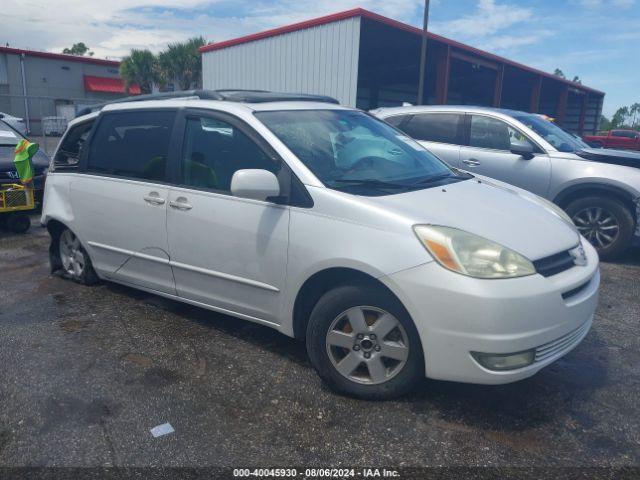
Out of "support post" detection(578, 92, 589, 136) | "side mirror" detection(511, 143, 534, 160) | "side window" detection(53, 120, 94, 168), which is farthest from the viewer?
"support post" detection(578, 92, 589, 136)

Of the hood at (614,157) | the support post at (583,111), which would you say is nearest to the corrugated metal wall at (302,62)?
the hood at (614,157)

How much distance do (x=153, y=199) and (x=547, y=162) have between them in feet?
15.5

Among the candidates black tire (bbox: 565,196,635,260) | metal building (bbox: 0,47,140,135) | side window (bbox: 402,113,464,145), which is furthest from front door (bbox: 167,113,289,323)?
metal building (bbox: 0,47,140,135)

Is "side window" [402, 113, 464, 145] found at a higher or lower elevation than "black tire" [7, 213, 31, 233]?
higher

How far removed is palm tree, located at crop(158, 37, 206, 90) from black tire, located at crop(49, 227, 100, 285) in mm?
32702

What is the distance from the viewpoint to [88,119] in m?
4.78

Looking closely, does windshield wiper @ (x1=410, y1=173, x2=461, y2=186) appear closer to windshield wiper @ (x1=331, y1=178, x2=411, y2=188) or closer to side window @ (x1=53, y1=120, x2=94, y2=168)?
windshield wiper @ (x1=331, y1=178, x2=411, y2=188)

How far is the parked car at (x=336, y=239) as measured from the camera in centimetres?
270

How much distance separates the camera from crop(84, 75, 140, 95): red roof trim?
38.8 m

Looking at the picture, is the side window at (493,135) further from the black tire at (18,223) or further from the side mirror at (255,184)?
the black tire at (18,223)

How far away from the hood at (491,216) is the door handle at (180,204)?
1340 millimetres

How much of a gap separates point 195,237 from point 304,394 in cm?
129

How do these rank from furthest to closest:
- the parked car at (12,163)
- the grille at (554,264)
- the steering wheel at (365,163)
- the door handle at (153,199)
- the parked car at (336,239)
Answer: the parked car at (12,163)
the door handle at (153,199)
the steering wheel at (365,163)
the grille at (554,264)
the parked car at (336,239)

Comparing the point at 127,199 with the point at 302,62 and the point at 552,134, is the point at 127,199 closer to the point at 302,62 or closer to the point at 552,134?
the point at 552,134
